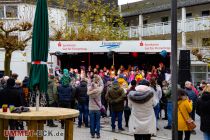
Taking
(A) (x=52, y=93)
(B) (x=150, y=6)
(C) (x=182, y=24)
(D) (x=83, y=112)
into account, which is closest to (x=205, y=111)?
(D) (x=83, y=112)

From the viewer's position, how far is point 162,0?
49000 millimetres

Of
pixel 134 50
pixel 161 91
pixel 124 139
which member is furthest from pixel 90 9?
pixel 124 139

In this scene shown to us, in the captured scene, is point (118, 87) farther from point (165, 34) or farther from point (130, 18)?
point (130, 18)

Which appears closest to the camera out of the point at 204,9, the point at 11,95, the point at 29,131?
the point at 29,131

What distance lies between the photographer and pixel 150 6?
156 ft

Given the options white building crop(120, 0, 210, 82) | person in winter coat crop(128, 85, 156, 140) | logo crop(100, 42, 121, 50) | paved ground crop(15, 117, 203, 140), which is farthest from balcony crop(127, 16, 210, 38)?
person in winter coat crop(128, 85, 156, 140)

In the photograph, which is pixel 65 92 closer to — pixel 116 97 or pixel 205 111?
pixel 116 97

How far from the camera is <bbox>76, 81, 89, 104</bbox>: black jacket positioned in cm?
1480

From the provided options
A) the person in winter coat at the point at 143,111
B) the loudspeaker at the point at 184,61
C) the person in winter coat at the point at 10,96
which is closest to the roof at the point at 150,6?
the loudspeaker at the point at 184,61

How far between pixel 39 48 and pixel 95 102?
481cm

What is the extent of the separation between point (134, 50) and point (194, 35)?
1878 centimetres

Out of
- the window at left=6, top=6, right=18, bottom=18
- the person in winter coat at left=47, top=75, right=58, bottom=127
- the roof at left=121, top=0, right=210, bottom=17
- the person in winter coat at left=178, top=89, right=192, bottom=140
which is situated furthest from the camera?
the roof at left=121, top=0, right=210, bottom=17

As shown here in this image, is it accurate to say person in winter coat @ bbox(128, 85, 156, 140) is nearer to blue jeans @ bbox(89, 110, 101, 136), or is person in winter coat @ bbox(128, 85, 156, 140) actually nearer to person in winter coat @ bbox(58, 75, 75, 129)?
blue jeans @ bbox(89, 110, 101, 136)

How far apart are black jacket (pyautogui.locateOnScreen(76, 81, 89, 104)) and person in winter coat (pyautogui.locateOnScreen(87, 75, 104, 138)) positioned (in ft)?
4.26
